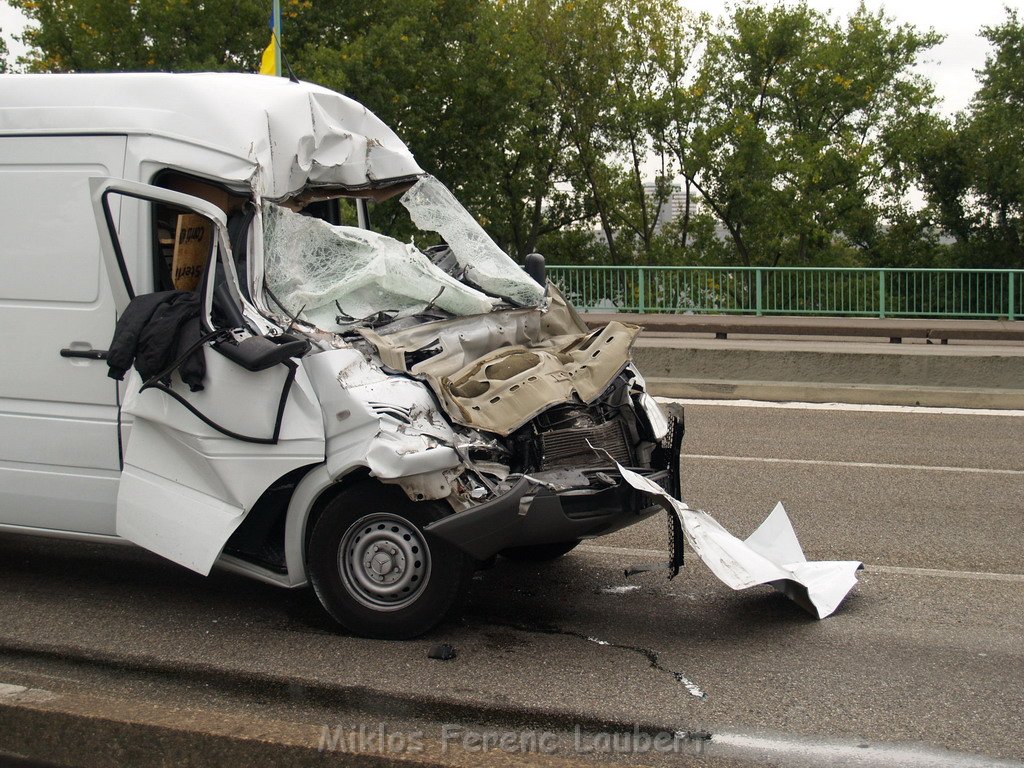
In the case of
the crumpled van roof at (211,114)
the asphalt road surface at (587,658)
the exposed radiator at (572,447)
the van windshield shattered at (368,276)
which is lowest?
the asphalt road surface at (587,658)

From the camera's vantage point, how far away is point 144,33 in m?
26.1

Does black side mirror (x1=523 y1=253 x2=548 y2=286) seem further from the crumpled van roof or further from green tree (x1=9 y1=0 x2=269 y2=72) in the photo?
green tree (x1=9 y1=0 x2=269 y2=72)

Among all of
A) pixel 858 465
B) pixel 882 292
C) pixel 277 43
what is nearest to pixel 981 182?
pixel 882 292

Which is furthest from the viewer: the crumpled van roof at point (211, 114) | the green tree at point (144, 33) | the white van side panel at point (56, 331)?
the green tree at point (144, 33)

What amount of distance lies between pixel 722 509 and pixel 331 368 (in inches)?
144

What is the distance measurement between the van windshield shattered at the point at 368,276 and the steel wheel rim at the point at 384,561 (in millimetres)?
966

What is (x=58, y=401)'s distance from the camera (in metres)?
5.39

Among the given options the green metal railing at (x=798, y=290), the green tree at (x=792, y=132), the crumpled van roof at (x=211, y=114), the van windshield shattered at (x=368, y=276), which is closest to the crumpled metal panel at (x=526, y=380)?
the van windshield shattered at (x=368, y=276)

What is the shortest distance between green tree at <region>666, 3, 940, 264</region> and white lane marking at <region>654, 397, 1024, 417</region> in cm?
1907

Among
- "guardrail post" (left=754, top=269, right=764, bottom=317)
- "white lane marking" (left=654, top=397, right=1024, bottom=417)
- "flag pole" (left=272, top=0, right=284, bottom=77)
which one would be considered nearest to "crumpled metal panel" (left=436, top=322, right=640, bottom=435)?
"flag pole" (left=272, top=0, right=284, bottom=77)

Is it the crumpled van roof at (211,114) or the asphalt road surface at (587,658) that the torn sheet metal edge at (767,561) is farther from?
the crumpled van roof at (211,114)

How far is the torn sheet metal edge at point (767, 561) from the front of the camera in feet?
16.5

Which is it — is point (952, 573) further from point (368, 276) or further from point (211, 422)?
point (211, 422)

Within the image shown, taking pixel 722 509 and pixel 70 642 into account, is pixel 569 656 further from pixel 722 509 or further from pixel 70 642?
pixel 722 509
